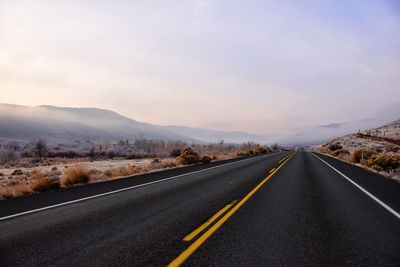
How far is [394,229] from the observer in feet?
21.5

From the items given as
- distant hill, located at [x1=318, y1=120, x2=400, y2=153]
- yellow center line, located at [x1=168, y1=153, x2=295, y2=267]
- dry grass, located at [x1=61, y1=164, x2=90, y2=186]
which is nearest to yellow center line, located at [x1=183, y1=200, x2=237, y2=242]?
yellow center line, located at [x1=168, y1=153, x2=295, y2=267]

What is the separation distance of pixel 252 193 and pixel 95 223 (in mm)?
5680

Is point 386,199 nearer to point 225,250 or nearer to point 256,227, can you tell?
point 256,227

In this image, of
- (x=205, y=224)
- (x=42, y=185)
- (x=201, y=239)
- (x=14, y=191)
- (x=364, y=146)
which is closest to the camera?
(x=201, y=239)

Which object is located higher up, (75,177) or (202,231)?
(202,231)

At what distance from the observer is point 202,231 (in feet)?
19.8


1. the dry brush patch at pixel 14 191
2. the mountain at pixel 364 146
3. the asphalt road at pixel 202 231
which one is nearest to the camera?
the asphalt road at pixel 202 231

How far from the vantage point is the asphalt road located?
4713 mm

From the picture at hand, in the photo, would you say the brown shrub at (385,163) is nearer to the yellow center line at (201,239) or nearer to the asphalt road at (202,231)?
the asphalt road at (202,231)

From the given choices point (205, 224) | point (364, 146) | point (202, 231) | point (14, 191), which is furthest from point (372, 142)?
point (202, 231)

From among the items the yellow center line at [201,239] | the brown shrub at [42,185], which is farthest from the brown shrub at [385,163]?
the brown shrub at [42,185]

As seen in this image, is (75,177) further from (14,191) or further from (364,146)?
(364,146)

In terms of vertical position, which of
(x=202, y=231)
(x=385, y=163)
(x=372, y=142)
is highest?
(x=372, y=142)

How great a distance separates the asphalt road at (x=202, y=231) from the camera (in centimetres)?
471
